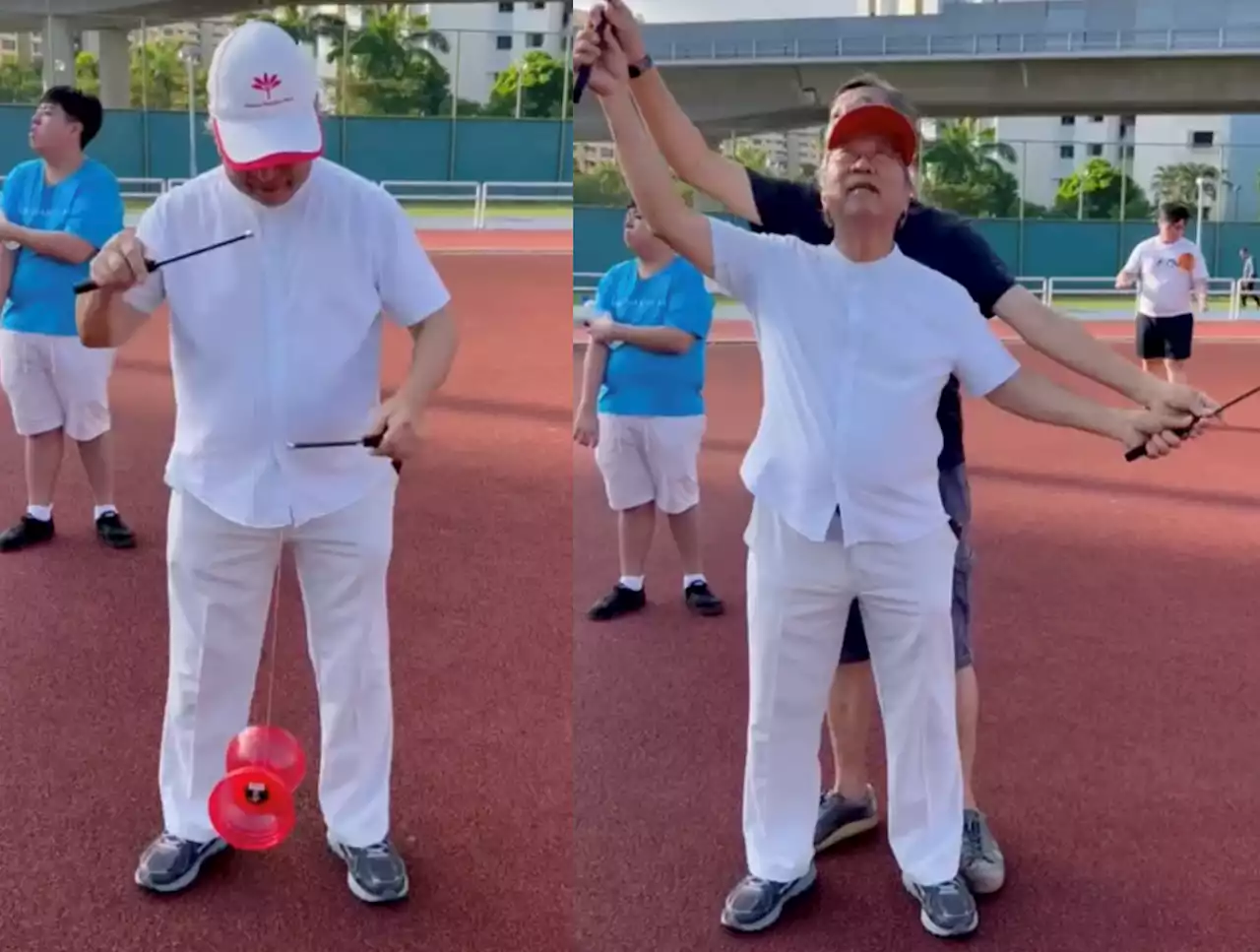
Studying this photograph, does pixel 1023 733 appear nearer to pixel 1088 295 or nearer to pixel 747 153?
pixel 1088 295

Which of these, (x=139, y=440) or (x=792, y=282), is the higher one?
(x=792, y=282)

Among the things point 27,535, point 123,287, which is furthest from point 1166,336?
point 27,535

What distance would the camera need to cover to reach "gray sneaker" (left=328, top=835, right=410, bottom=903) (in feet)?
9.11

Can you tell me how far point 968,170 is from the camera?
2814 mm

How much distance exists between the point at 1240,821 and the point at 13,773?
2.67 m

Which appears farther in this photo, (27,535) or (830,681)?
(27,535)

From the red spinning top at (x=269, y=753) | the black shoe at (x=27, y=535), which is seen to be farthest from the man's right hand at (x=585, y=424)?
the black shoe at (x=27, y=535)

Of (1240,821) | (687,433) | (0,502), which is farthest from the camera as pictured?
(0,502)

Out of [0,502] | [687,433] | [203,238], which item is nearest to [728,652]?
[687,433]

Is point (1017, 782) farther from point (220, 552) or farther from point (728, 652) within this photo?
point (220, 552)

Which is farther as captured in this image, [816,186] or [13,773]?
[13,773]

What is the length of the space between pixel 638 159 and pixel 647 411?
1.42m

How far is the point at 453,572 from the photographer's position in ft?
13.6

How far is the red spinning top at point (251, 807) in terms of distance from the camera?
8.45 ft
